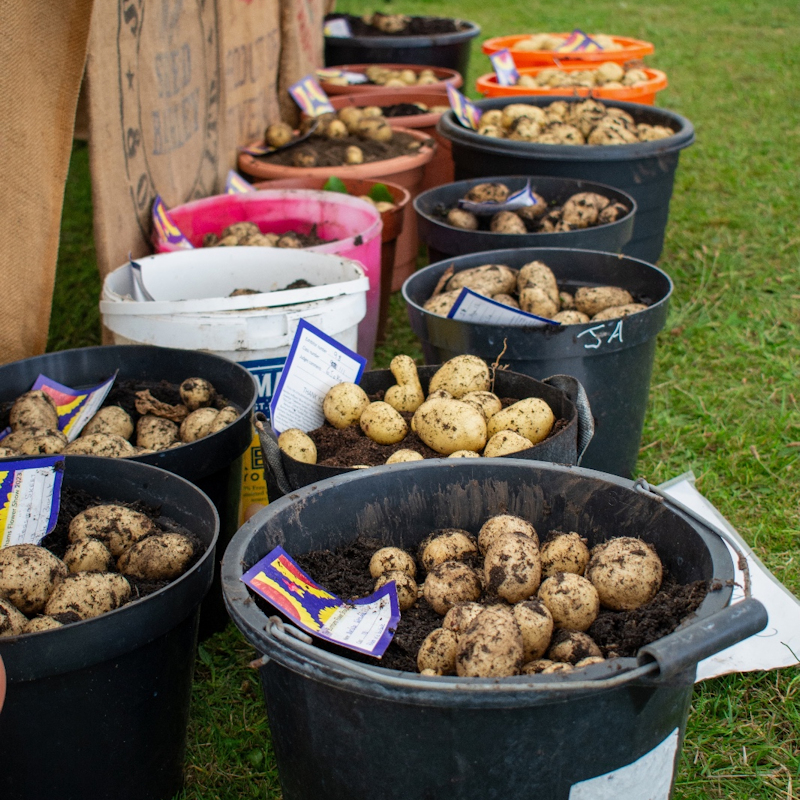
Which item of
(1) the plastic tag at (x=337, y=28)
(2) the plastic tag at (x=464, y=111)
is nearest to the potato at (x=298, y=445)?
(2) the plastic tag at (x=464, y=111)

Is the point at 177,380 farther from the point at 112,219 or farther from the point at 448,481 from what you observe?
the point at 448,481

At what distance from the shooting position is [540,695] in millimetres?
1006

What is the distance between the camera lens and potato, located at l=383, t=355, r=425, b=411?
2094 mm

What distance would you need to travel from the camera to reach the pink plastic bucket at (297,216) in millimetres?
2926

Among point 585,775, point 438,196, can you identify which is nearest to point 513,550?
point 585,775

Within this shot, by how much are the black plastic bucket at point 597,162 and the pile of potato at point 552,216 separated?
8.6 inches

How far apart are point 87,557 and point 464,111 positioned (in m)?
2.72

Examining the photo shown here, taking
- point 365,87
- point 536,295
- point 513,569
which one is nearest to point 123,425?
point 513,569

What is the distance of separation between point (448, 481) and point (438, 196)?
1.85m

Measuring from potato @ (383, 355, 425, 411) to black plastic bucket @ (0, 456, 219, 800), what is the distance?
0.62 meters

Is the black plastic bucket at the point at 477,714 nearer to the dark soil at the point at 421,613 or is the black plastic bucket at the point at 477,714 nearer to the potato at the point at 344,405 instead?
the dark soil at the point at 421,613

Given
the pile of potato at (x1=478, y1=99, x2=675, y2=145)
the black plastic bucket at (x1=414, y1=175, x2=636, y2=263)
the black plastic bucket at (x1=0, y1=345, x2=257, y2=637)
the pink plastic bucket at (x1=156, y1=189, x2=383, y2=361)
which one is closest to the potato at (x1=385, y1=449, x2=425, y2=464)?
the black plastic bucket at (x1=0, y1=345, x2=257, y2=637)

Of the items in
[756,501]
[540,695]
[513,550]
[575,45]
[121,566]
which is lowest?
[756,501]

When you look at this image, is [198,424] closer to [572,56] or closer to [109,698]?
[109,698]
